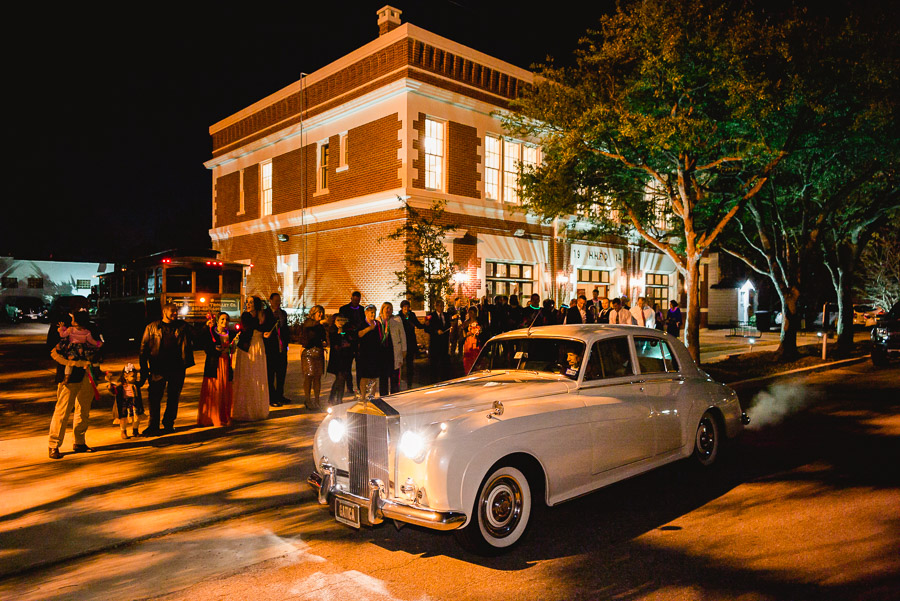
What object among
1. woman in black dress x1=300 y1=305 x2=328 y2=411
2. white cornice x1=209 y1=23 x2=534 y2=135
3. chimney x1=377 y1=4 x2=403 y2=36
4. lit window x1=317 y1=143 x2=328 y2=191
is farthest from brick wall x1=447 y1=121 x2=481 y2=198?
woman in black dress x1=300 y1=305 x2=328 y2=411

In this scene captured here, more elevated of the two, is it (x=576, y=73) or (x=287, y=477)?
(x=576, y=73)

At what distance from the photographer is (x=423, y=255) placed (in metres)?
17.6

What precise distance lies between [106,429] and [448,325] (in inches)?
246

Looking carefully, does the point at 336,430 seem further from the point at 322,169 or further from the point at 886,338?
the point at 322,169

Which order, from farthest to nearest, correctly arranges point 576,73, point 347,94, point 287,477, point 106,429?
point 347,94 → point 576,73 → point 106,429 → point 287,477

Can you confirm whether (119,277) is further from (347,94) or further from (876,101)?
(876,101)

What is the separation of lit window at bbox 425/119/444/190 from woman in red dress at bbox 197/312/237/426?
10.9m

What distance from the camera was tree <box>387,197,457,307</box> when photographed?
1745 centimetres

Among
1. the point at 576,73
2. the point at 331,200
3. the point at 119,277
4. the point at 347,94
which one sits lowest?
the point at 119,277

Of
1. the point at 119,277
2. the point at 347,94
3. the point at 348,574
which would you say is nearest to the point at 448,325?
the point at 348,574

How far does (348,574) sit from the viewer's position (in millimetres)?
4043

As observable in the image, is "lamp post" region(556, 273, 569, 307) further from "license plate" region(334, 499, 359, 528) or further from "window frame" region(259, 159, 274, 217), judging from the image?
"license plate" region(334, 499, 359, 528)

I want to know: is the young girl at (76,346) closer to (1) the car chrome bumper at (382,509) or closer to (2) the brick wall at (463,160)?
(1) the car chrome bumper at (382,509)

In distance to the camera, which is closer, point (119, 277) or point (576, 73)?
point (576, 73)
